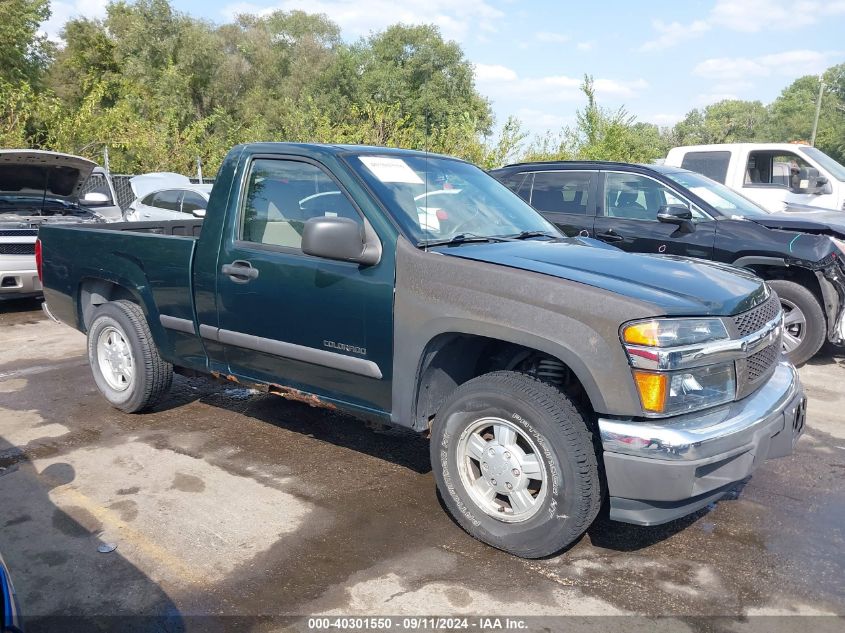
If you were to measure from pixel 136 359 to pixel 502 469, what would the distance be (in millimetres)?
2952

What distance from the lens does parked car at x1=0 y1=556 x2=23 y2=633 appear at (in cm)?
196

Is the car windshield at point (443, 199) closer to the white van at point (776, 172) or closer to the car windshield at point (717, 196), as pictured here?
the car windshield at point (717, 196)

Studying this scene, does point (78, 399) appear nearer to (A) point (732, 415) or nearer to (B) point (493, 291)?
(B) point (493, 291)

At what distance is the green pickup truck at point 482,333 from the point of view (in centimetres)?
296

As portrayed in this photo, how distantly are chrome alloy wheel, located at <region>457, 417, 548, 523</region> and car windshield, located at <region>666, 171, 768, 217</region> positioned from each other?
4748 millimetres

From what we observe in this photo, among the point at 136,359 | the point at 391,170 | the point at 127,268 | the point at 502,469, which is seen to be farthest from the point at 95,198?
the point at 502,469

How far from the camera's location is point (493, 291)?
3.26m

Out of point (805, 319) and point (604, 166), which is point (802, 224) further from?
point (604, 166)

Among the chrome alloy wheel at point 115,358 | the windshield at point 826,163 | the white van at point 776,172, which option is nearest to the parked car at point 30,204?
the chrome alloy wheel at point 115,358

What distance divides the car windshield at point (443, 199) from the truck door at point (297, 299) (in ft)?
0.69

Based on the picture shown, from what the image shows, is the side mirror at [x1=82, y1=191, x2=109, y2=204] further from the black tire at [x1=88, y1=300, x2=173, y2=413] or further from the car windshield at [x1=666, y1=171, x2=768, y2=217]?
the car windshield at [x1=666, y1=171, x2=768, y2=217]

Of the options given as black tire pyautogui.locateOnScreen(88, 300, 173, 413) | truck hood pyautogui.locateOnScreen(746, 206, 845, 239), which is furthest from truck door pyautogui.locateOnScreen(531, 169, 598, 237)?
black tire pyautogui.locateOnScreen(88, 300, 173, 413)

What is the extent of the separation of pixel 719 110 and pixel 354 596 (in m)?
114

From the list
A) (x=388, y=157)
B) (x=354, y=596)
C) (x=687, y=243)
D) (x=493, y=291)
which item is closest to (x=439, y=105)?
(x=687, y=243)
